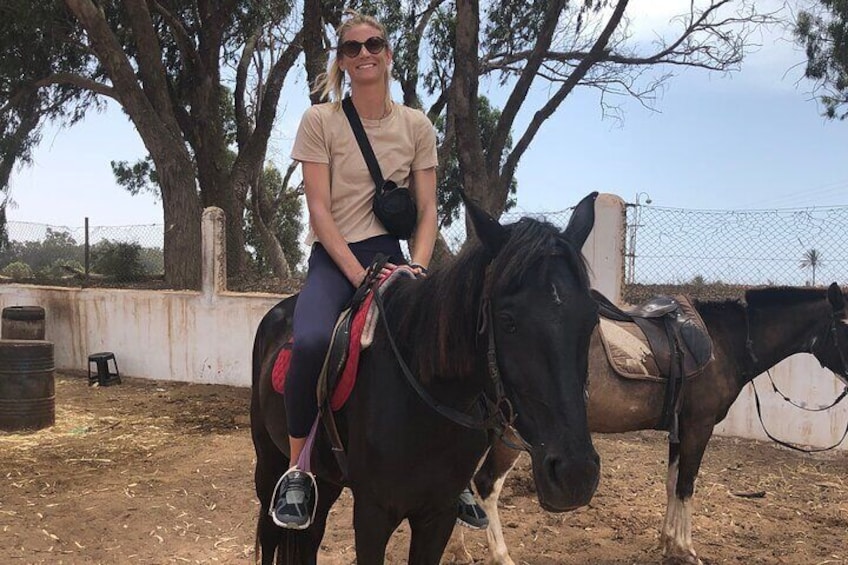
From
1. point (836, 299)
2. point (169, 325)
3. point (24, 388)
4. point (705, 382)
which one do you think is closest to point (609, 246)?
point (836, 299)

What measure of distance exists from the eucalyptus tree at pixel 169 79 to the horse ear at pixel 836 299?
30.7 feet

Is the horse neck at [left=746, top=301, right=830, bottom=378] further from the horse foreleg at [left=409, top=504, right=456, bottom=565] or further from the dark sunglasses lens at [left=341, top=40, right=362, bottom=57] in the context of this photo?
the dark sunglasses lens at [left=341, top=40, right=362, bottom=57]

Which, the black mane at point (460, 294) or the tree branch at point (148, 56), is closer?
the black mane at point (460, 294)

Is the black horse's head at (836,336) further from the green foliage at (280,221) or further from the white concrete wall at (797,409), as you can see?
the green foliage at (280,221)

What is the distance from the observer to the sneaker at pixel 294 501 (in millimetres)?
2340

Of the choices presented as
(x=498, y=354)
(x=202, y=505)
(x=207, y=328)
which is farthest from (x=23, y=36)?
(x=498, y=354)

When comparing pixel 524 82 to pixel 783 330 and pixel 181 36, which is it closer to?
pixel 181 36

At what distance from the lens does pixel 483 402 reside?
7.23 ft

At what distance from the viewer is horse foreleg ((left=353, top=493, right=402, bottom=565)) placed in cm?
228

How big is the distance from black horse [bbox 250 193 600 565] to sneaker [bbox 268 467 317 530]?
181 millimetres

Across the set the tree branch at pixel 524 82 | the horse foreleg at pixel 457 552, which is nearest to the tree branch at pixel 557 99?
the tree branch at pixel 524 82


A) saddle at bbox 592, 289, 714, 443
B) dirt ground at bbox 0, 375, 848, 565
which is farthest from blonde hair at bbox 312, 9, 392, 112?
dirt ground at bbox 0, 375, 848, 565

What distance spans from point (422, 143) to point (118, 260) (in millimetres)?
12602

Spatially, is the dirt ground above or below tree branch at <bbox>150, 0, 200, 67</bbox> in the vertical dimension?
below
